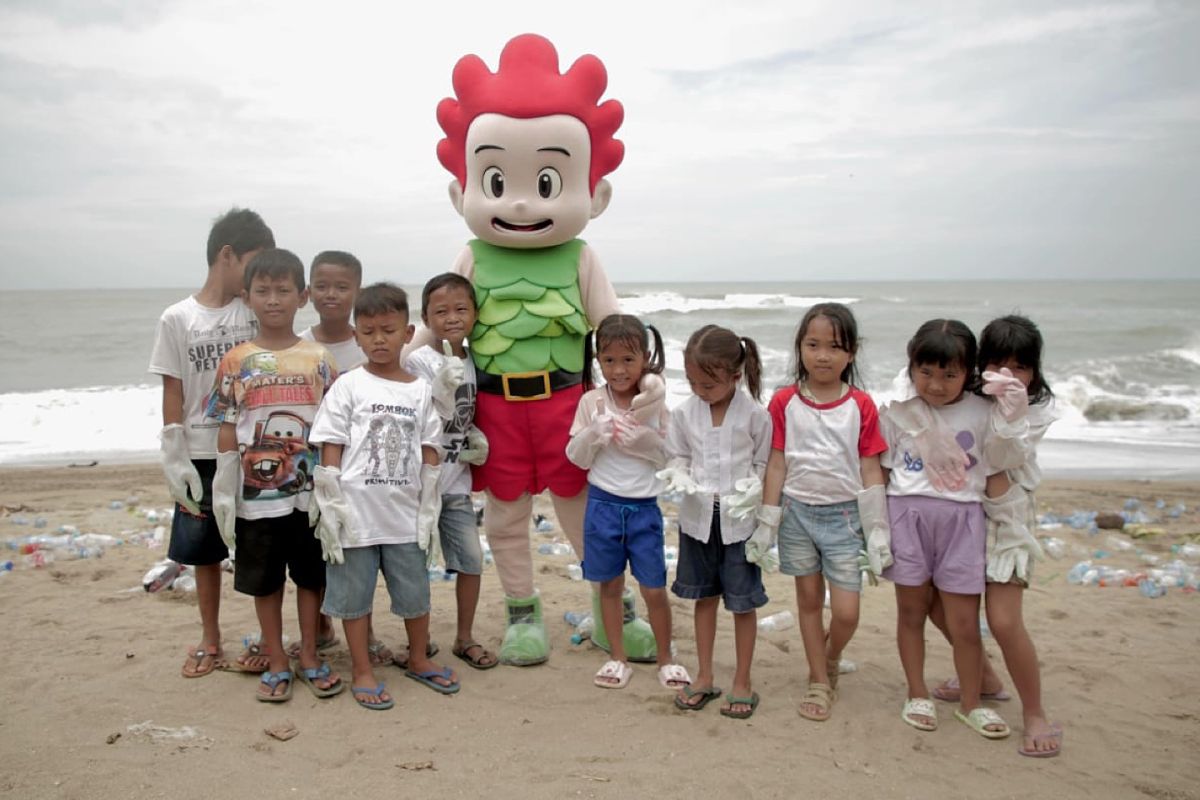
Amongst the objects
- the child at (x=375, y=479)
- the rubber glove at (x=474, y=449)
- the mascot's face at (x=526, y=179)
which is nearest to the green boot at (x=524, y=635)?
the child at (x=375, y=479)

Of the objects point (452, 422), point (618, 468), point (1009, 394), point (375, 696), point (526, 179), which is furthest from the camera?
point (526, 179)

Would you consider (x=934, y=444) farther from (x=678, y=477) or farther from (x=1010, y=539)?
(x=678, y=477)

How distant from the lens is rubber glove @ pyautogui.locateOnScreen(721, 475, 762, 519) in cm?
334

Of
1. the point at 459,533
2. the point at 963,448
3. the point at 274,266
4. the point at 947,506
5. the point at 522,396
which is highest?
the point at 274,266

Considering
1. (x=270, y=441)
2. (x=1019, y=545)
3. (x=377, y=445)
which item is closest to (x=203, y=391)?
(x=270, y=441)

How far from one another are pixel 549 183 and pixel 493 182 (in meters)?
0.26

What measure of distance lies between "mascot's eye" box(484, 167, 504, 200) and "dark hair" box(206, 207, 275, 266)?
1.02m

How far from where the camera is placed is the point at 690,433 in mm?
3549

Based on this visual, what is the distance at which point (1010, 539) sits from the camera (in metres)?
3.23

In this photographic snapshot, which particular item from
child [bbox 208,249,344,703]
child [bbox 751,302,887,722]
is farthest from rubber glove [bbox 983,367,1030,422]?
child [bbox 208,249,344,703]

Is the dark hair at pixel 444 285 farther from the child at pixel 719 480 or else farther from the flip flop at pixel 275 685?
the flip flop at pixel 275 685

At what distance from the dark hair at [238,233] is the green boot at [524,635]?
6.66 ft

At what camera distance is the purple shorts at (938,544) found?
3264 millimetres

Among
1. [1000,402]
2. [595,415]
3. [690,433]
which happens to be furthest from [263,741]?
[1000,402]
